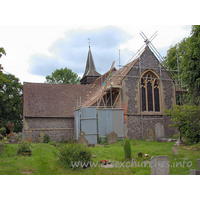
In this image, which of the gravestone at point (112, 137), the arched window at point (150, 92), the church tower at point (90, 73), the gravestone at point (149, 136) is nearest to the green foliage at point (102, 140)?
the gravestone at point (112, 137)

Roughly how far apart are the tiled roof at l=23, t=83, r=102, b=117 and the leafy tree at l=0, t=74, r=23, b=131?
1149cm

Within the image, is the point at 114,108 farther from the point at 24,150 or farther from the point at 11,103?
the point at 11,103

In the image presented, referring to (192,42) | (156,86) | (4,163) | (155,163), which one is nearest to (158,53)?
(156,86)

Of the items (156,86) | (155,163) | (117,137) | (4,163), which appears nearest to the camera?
(155,163)

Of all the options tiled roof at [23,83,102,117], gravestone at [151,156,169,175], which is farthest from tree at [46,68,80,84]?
gravestone at [151,156,169,175]

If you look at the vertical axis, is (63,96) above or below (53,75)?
below

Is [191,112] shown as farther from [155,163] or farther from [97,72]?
[97,72]

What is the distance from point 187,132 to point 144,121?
657 centimetres

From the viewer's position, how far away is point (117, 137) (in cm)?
1842

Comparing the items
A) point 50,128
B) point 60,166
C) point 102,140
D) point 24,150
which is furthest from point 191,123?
point 50,128

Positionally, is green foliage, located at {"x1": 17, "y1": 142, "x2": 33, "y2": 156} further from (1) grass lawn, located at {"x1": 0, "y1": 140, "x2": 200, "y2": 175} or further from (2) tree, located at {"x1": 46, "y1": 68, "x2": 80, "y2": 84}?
(2) tree, located at {"x1": 46, "y1": 68, "x2": 80, "y2": 84}

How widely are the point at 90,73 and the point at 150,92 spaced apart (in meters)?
13.4

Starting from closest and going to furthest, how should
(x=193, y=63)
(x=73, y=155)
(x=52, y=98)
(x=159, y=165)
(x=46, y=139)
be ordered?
(x=159, y=165) < (x=73, y=155) < (x=193, y=63) < (x=46, y=139) < (x=52, y=98)

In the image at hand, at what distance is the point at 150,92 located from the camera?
21.7 m
